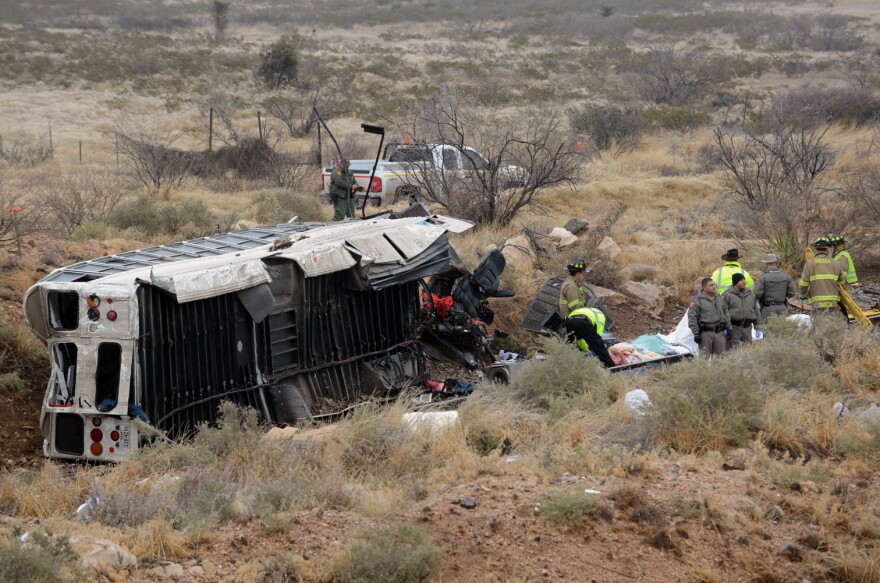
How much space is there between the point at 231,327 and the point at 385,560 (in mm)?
4340

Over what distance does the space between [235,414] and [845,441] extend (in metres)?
4.80

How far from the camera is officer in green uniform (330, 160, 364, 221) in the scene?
1595cm

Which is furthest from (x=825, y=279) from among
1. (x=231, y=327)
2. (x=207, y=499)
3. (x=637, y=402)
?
(x=207, y=499)

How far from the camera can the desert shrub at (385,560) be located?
5.11 metres

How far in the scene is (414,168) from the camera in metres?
20.2

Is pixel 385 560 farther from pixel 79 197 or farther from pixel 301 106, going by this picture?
pixel 301 106

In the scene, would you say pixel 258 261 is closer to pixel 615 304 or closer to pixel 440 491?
pixel 440 491

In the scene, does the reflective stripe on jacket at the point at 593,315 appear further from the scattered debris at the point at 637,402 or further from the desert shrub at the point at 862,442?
the desert shrub at the point at 862,442

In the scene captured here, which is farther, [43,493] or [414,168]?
[414,168]

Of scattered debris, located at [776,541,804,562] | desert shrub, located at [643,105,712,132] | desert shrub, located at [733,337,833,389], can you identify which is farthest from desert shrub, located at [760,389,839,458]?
desert shrub, located at [643,105,712,132]

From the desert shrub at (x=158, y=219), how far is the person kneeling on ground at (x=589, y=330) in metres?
7.37

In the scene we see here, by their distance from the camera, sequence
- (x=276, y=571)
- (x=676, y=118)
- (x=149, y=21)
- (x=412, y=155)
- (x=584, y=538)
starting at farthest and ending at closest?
(x=149, y=21)
(x=676, y=118)
(x=412, y=155)
(x=584, y=538)
(x=276, y=571)

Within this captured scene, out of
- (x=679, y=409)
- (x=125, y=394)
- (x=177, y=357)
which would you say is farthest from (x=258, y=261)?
(x=679, y=409)

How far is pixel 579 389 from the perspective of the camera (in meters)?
9.26
